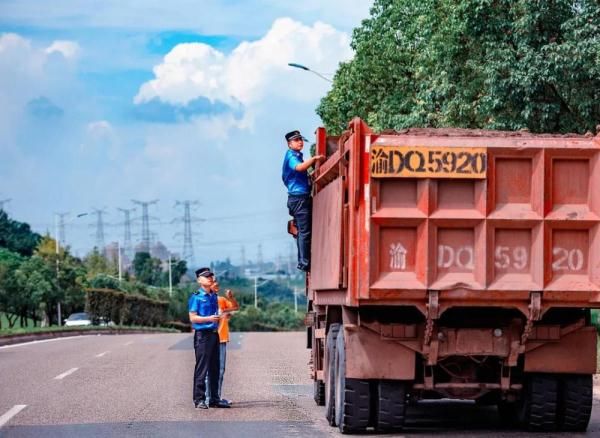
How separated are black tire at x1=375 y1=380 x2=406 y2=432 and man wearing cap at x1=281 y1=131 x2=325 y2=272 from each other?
3.14m

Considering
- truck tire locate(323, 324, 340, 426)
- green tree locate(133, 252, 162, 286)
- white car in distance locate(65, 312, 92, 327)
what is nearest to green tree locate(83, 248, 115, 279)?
green tree locate(133, 252, 162, 286)

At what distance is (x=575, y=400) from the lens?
12555 millimetres

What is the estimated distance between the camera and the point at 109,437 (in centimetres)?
1245

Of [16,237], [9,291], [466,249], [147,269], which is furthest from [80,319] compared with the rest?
[147,269]

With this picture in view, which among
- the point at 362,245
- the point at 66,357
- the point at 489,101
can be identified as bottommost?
the point at 66,357

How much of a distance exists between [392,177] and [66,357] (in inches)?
706

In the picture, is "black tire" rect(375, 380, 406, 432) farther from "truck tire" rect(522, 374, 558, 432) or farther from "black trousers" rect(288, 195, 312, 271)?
"black trousers" rect(288, 195, 312, 271)

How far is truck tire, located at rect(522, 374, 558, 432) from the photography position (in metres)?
12.5

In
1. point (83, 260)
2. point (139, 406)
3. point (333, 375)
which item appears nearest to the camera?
point (333, 375)

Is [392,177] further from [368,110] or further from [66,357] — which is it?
[368,110]

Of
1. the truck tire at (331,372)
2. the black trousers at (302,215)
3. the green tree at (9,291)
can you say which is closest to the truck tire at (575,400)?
the truck tire at (331,372)

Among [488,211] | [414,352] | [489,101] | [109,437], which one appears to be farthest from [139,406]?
[489,101]

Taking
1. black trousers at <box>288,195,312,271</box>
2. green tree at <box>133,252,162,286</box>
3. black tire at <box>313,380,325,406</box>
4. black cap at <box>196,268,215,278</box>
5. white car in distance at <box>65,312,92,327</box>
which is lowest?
white car in distance at <box>65,312,92,327</box>

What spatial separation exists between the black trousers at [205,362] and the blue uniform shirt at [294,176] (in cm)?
236
